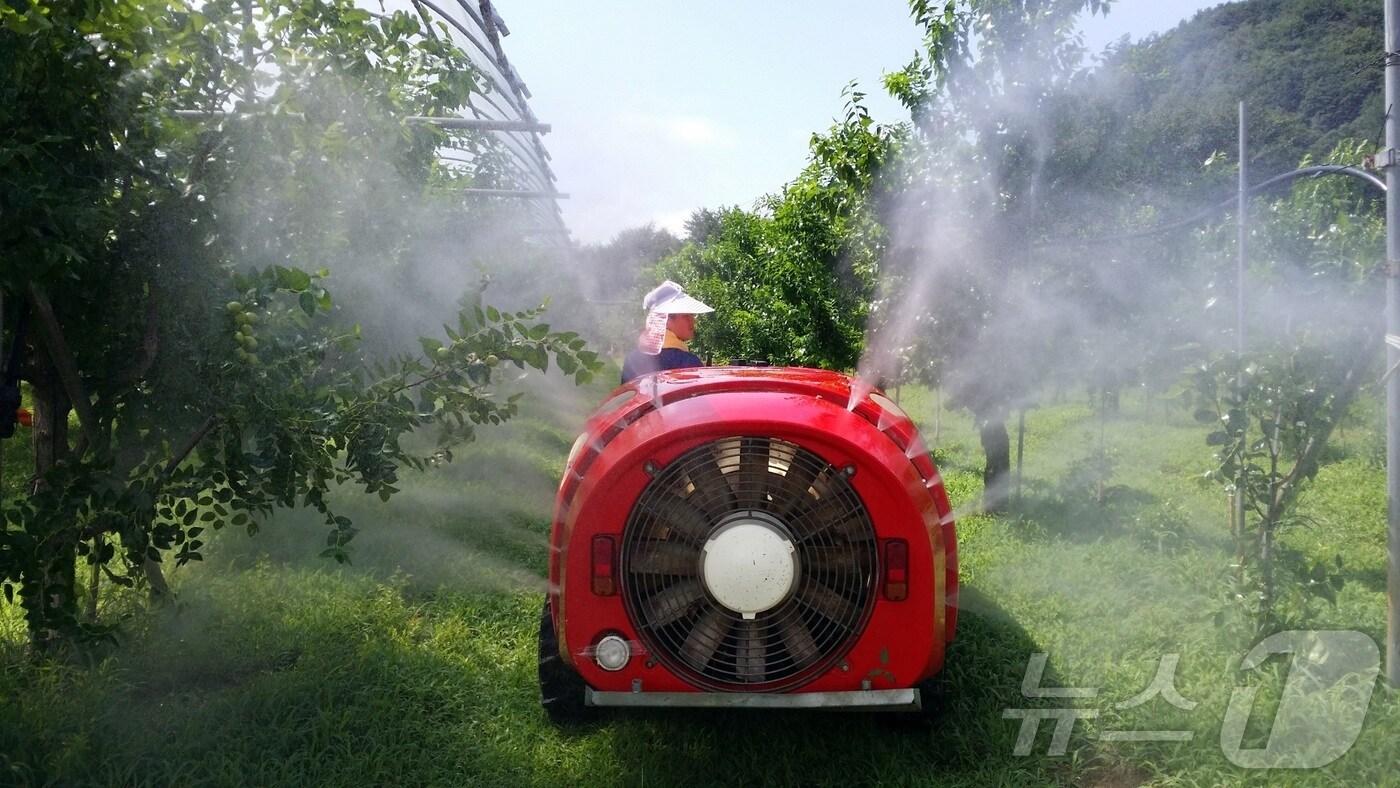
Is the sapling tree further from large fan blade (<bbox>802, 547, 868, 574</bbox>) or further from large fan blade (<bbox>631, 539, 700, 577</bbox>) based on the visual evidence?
large fan blade (<bbox>631, 539, 700, 577</bbox>)

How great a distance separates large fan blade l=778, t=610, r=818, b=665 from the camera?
3.40 metres

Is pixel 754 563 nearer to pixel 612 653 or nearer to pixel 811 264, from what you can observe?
pixel 612 653

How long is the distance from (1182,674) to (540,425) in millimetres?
9912

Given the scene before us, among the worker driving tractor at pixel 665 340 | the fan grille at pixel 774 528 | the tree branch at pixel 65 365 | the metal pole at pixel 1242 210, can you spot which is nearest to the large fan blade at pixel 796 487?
the fan grille at pixel 774 528

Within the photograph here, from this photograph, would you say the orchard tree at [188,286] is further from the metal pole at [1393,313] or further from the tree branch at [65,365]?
the metal pole at [1393,313]

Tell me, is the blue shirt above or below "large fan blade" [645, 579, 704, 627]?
above

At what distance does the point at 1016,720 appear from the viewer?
4.07 m

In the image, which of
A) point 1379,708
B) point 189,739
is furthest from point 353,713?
point 1379,708

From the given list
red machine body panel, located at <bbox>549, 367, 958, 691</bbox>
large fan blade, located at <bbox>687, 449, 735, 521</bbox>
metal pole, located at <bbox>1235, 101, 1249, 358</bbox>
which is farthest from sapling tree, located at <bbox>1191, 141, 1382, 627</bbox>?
large fan blade, located at <bbox>687, 449, 735, 521</bbox>

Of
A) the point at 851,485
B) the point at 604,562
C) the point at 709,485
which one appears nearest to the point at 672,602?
the point at 604,562

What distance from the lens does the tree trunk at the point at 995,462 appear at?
826 centimetres

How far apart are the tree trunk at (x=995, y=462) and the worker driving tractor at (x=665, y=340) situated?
3.49 metres

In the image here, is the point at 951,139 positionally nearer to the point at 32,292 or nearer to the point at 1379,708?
the point at 1379,708

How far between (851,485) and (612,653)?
2.94 feet
